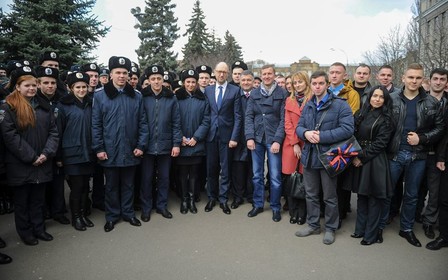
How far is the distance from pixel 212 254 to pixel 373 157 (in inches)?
102

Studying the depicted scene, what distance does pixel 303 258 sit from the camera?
13.0 feet

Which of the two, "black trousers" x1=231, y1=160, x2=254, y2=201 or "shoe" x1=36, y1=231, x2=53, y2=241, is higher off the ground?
"black trousers" x1=231, y1=160, x2=254, y2=201

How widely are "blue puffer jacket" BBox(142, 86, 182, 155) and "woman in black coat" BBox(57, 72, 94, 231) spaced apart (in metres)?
0.93

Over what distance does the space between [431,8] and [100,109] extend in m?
41.7

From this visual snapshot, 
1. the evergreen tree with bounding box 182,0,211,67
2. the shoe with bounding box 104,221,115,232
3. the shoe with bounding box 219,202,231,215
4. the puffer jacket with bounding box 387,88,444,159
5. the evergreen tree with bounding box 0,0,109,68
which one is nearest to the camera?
the puffer jacket with bounding box 387,88,444,159

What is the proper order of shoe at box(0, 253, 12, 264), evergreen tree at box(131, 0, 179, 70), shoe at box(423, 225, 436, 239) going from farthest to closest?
evergreen tree at box(131, 0, 179, 70)
shoe at box(423, 225, 436, 239)
shoe at box(0, 253, 12, 264)

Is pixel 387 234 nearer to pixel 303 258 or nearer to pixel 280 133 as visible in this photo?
pixel 303 258

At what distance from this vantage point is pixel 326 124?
430cm

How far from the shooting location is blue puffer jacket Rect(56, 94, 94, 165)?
4680 millimetres

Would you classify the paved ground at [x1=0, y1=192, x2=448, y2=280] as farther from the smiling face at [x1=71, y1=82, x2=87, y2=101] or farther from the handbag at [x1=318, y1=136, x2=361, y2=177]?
the smiling face at [x1=71, y1=82, x2=87, y2=101]

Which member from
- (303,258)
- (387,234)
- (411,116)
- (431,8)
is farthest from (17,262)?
(431,8)

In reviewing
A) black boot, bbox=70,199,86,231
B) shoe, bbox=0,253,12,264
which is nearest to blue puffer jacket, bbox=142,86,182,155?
black boot, bbox=70,199,86,231

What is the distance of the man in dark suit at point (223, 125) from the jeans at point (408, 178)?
2.56m

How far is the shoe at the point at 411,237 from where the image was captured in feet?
14.2
